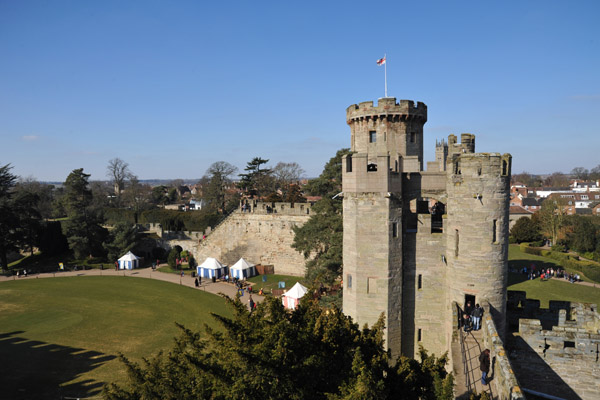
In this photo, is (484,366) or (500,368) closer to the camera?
(500,368)

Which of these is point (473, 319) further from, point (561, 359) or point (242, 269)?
point (242, 269)

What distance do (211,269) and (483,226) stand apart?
2996 centimetres

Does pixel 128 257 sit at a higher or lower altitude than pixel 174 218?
lower

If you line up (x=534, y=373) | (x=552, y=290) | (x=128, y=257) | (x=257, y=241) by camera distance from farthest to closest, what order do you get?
1. (x=128, y=257)
2. (x=257, y=241)
3. (x=552, y=290)
4. (x=534, y=373)

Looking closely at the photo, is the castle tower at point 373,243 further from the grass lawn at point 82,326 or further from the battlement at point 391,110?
the grass lawn at point 82,326

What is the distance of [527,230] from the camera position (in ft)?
177

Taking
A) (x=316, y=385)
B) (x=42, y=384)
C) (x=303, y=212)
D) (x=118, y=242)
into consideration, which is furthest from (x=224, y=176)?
(x=316, y=385)

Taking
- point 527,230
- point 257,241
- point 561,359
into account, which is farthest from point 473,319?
point 527,230

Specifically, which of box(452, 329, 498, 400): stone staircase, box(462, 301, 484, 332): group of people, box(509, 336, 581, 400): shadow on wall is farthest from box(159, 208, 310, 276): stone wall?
box(509, 336, 581, 400): shadow on wall

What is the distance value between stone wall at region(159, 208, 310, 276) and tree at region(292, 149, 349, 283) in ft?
26.5

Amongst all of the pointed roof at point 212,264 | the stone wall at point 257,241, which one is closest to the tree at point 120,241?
the stone wall at point 257,241

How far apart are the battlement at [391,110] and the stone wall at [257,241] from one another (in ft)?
48.3

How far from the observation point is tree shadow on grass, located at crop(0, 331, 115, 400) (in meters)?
17.3

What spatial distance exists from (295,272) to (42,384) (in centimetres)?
2443
